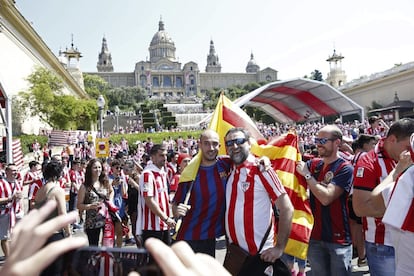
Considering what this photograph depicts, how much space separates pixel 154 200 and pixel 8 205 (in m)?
3.27

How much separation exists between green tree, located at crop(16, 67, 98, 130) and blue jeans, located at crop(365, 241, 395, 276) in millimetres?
32097

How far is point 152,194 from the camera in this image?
5.28 meters

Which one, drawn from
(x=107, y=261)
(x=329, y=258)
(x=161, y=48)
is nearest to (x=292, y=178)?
(x=329, y=258)

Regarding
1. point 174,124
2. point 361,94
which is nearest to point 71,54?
point 174,124

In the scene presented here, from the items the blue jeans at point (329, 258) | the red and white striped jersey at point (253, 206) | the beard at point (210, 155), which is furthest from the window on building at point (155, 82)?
the red and white striped jersey at point (253, 206)

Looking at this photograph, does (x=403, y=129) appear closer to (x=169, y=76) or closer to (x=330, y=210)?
(x=330, y=210)

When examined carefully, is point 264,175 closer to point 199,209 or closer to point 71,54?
point 199,209

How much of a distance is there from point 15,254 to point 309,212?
372cm

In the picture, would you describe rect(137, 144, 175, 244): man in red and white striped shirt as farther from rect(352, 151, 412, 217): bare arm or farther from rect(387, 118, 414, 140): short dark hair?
rect(387, 118, 414, 140): short dark hair

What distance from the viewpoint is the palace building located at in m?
139

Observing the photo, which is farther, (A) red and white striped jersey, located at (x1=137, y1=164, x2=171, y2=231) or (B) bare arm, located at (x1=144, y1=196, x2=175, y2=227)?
(A) red and white striped jersey, located at (x1=137, y1=164, x2=171, y2=231)

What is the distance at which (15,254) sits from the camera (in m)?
0.77

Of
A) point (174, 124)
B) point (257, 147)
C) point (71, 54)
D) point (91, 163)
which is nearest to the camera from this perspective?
point (257, 147)

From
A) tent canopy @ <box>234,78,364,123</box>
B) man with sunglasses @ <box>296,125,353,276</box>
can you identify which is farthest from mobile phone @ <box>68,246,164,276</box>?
tent canopy @ <box>234,78,364,123</box>
